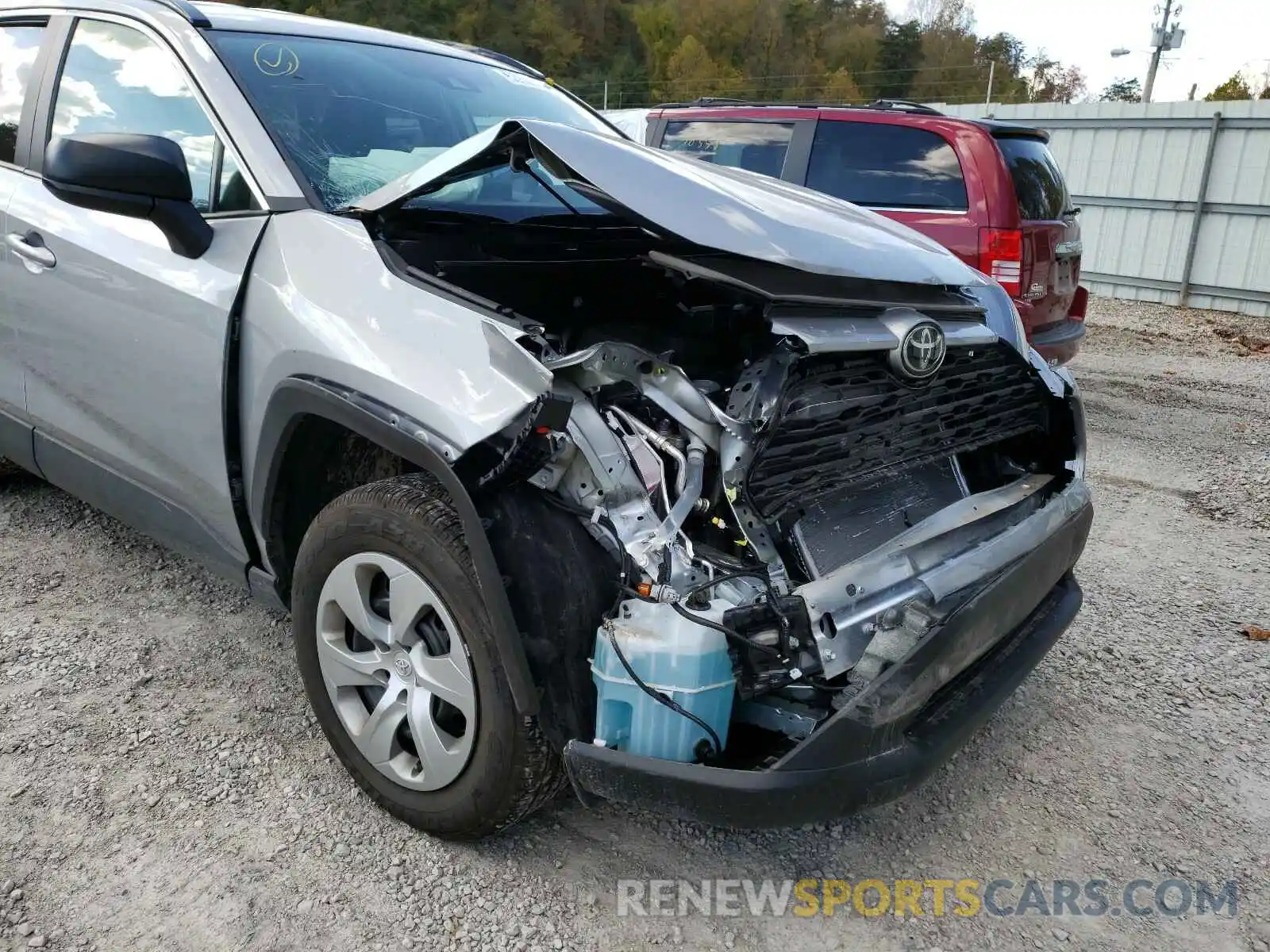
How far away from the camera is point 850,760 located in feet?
5.89

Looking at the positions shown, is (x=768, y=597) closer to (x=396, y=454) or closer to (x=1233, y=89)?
(x=396, y=454)

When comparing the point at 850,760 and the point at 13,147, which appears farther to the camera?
the point at 13,147

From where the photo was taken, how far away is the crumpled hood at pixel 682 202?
206 centimetres

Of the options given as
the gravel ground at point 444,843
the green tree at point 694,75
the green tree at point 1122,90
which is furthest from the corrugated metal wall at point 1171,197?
the green tree at point 694,75

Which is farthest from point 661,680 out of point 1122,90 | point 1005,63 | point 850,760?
point 1005,63

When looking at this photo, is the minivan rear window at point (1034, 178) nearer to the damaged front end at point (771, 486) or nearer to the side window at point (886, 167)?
the side window at point (886, 167)

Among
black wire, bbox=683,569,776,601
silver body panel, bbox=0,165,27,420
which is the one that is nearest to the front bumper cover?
black wire, bbox=683,569,776,601

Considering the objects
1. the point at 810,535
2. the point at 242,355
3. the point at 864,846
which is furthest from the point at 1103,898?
the point at 242,355

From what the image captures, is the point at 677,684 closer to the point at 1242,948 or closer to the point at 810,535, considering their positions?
the point at 810,535

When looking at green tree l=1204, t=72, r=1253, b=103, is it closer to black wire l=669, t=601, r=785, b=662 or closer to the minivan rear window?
the minivan rear window

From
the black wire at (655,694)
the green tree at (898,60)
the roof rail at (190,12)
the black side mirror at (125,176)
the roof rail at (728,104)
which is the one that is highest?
the green tree at (898,60)

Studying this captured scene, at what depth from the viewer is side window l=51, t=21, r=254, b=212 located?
253 centimetres

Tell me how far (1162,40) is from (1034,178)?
28.4 m

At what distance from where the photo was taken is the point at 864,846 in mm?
2352
